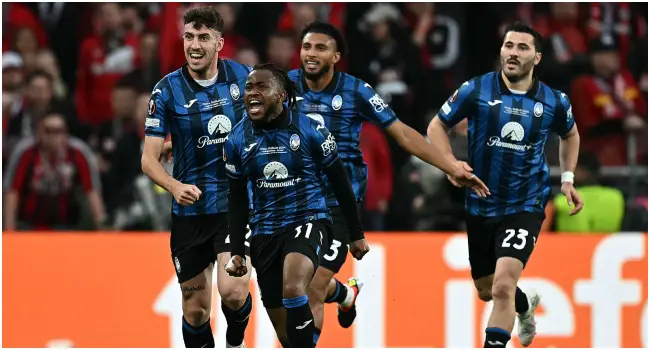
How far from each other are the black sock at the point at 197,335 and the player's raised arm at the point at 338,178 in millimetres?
1538

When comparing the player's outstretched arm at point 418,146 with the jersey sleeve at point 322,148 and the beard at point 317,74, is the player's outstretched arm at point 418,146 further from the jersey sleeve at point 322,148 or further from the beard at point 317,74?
the jersey sleeve at point 322,148

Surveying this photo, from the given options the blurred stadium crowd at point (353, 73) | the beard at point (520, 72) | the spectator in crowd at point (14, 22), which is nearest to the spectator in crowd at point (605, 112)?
the blurred stadium crowd at point (353, 73)

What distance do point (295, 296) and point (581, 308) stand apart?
5027 mm

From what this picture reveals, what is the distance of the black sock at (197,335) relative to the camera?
9.95 metres

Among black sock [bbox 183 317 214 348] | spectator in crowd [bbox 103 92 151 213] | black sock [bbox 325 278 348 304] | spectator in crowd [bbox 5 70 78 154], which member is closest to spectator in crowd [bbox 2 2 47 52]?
spectator in crowd [bbox 5 70 78 154]

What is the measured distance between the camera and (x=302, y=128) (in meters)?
9.02

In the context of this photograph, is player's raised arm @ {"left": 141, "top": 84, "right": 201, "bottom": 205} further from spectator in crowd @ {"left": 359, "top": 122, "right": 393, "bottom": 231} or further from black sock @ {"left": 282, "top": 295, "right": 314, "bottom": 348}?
spectator in crowd @ {"left": 359, "top": 122, "right": 393, "bottom": 231}

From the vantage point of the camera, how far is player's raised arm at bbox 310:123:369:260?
8.98 meters

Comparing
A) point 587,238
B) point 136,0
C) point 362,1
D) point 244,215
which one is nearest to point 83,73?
point 136,0

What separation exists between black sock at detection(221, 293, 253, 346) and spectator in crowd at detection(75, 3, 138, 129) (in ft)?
21.5

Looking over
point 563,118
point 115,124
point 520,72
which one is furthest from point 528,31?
point 115,124

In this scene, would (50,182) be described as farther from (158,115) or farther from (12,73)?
(158,115)

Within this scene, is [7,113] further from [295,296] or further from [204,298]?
[295,296]

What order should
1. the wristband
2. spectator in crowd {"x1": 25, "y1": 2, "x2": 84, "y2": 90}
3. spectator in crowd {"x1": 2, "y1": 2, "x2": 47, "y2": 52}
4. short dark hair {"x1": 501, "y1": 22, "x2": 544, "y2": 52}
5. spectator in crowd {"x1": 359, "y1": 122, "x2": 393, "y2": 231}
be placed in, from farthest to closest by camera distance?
1. spectator in crowd {"x1": 25, "y1": 2, "x2": 84, "y2": 90}
2. spectator in crowd {"x1": 2, "y1": 2, "x2": 47, "y2": 52}
3. spectator in crowd {"x1": 359, "y1": 122, "x2": 393, "y2": 231}
4. the wristband
5. short dark hair {"x1": 501, "y1": 22, "x2": 544, "y2": 52}
